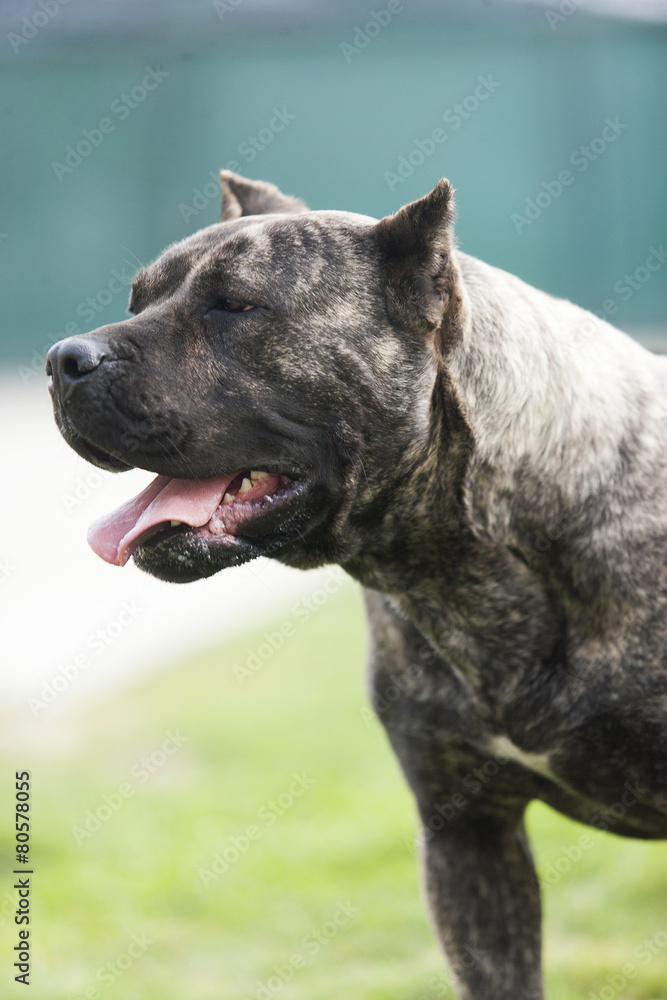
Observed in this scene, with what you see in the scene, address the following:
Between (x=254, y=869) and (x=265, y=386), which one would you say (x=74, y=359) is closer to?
(x=265, y=386)

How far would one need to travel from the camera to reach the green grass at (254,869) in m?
3.93

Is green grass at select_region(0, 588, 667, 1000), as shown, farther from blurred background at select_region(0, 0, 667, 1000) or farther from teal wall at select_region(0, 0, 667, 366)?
teal wall at select_region(0, 0, 667, 366)

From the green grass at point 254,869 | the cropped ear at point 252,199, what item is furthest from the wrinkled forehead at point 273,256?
the green grass at point 254,869

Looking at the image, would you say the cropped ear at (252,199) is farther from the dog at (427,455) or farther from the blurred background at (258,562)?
the blurred background at (258,562)

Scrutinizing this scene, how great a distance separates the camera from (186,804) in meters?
5.61

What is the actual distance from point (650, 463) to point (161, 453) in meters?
1.19

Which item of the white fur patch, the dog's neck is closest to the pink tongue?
the dog's neck

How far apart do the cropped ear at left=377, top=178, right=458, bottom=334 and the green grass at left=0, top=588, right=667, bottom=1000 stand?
2.34 meters

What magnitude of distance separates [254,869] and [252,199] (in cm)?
290

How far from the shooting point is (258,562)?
7078 millimetres

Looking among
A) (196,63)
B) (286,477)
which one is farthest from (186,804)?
(196,63)

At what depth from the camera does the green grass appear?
12.9ft

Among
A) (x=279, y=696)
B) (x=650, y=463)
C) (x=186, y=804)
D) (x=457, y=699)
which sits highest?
(x=650, y=463)

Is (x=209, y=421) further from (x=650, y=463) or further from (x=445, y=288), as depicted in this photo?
(x=650, y=463)
